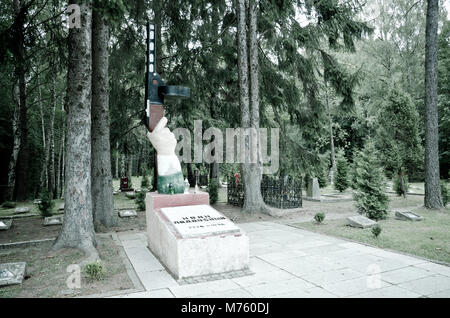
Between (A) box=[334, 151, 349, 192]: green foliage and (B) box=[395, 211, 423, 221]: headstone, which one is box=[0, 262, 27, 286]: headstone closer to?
(B) box=[395, 211, 423, 221]: headstone

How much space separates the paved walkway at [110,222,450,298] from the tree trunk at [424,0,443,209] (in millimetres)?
6980

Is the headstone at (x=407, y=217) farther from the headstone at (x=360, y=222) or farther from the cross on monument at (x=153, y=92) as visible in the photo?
the cross on monument at (x=153, y=92)

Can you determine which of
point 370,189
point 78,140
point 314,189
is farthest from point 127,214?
point 314,189

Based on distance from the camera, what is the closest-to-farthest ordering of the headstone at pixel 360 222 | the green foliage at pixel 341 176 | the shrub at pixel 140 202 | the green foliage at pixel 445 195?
the headstone at pixel 360 222
the green foliage at pixel 445 195
the shrub at pixel 140 202
the green foliage at pixel 341 176

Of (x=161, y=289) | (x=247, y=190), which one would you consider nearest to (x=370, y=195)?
(x=247, y=190)

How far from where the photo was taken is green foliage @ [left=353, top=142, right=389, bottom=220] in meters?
10.8

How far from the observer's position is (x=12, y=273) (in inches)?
212

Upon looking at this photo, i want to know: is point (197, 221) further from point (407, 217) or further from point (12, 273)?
A: point (407, 217)

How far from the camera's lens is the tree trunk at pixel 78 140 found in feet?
23.5

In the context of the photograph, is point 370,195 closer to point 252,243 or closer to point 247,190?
point 247,190

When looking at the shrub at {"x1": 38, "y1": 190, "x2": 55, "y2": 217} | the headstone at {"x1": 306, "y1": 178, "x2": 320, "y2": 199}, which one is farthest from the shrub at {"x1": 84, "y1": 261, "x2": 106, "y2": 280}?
the headstone at {"x1": 306, "y1": 178, "x2": 320, "y2": 199}

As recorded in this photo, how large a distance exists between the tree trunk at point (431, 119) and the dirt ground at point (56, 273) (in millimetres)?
11602

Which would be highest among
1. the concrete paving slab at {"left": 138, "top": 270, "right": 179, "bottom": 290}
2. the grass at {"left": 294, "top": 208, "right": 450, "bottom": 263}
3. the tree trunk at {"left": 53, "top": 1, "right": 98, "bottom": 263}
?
the tree trunk at {"left": 53, "top": 1, "right": 98, "bottom": 263}

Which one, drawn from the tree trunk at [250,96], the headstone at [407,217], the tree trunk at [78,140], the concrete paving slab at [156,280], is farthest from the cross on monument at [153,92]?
the headstone at [407,217]
